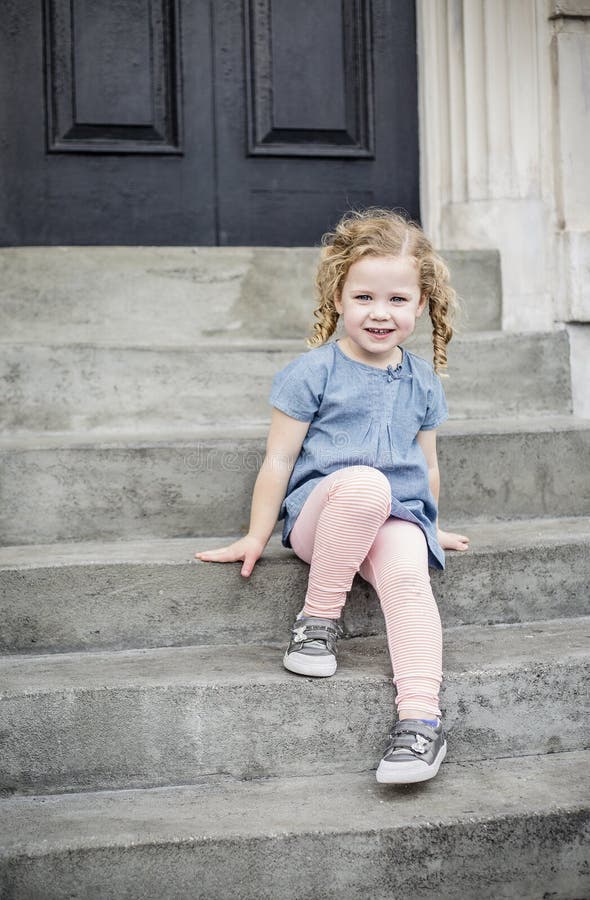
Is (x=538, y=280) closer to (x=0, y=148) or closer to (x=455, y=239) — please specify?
(x=455, y=239)

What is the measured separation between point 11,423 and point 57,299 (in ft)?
1.57

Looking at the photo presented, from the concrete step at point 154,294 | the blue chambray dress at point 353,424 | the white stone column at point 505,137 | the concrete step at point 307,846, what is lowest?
the concrete step at point 307,846

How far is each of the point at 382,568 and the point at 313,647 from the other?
0.71ft

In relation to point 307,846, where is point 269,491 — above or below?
above

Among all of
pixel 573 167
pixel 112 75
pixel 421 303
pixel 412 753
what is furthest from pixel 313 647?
pixel 112 75

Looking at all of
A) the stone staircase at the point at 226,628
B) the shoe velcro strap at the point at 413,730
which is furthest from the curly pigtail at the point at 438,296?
the shoe velcro strap at the point at 413,730

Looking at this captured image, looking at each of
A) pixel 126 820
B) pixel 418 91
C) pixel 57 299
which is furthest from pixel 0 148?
pixel 126 820

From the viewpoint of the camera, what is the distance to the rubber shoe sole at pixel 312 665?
211cm

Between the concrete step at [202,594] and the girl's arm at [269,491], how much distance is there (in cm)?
4

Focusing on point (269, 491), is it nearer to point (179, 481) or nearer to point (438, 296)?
point (179, 481)

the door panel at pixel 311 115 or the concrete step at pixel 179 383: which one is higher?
the door panel at pixel 311 115

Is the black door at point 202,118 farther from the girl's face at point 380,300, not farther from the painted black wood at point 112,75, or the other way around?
the girl's face at point 380,300

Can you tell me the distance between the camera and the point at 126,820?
1.88 m

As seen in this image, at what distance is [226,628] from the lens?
2.39 meters
